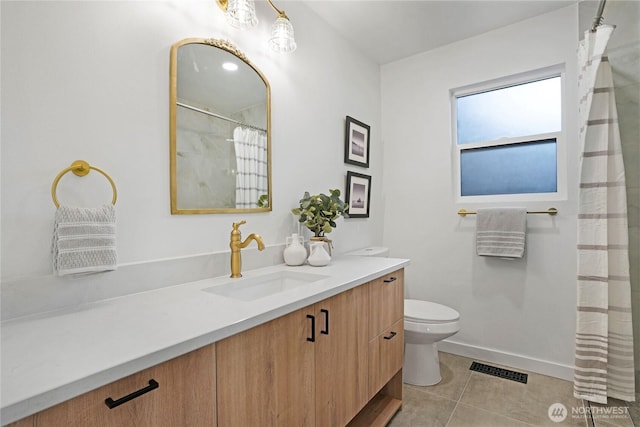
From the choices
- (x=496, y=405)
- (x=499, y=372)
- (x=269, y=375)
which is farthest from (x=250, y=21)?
(x=499, y=372)

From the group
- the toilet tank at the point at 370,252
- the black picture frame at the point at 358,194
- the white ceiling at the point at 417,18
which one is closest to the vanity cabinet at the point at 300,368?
the toilet tank at the point at 370,252

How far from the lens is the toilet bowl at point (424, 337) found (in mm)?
1962

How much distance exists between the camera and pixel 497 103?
245 cm

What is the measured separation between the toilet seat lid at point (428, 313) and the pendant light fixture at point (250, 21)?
1.72 m

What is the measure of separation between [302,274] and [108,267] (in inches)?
31.6

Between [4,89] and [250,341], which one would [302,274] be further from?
[4,89]

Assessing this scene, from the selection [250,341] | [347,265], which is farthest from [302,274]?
[250,341]

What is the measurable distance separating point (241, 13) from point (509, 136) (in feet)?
6.67

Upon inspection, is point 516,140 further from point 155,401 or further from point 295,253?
point 155,401

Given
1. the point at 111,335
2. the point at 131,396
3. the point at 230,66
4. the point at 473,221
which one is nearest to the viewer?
the point at 131,396

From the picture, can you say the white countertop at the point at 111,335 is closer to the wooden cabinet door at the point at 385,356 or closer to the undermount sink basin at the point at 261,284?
the undermount sink basin at the point at 261,284

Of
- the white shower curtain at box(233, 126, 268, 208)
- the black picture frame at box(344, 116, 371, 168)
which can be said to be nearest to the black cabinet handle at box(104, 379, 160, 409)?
the white shower curtain at box(233, 126, 268, 208)

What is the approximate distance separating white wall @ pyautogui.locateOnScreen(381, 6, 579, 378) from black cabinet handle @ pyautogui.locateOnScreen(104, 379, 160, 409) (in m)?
2.32

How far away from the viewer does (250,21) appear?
4.78 ft
